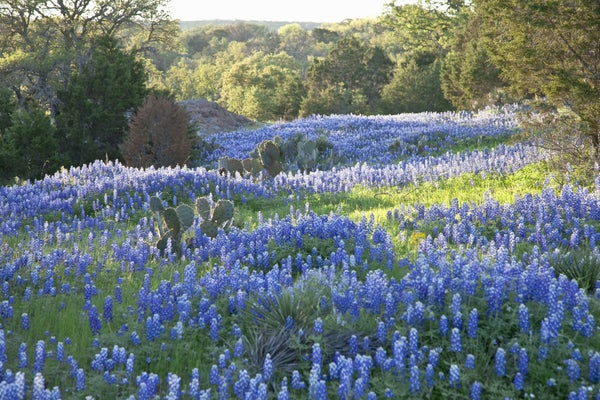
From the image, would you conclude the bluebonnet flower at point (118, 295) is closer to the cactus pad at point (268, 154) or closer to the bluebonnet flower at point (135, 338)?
the bluebonnet flower at point (135, 338)

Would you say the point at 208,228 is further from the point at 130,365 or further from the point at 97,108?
the point at 97,108

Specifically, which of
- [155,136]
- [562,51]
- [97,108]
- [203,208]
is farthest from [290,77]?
[203,208]

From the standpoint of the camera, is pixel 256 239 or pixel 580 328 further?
pixel 256 239

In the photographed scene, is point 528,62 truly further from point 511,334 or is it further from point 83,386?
point 83,386

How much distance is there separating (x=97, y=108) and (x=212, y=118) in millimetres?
15429

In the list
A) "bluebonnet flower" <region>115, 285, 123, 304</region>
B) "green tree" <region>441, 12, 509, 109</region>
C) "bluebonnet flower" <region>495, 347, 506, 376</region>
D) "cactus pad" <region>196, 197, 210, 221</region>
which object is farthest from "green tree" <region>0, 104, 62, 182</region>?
"green tree" <region>441, 12, 509, 109</region>

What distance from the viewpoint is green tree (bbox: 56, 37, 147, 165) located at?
1922 centimetres

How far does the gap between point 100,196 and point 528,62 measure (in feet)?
25.7

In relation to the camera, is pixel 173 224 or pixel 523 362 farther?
pixel 173 224

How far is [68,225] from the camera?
9.80 meters

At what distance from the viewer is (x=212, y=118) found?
113 ft

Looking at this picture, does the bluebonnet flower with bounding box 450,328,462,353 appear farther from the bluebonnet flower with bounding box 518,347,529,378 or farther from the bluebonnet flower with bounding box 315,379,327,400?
the bluebonnet flower with bounding box 315,379,327,400

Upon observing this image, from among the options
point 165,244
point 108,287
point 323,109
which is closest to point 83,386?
point 108,287

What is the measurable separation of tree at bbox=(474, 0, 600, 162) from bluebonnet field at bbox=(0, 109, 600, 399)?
311 centimetres
